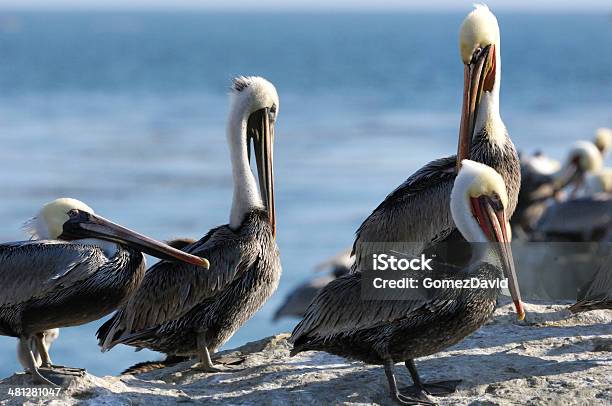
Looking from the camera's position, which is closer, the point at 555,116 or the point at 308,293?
the point at 308,293

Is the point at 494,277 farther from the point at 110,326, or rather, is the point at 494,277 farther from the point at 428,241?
the point at 110,326

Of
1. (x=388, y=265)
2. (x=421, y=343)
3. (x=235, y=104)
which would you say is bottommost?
(x=421, y=343)

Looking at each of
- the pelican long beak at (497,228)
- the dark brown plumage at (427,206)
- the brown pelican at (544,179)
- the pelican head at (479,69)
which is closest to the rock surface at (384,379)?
the pelican long beak at (497,228)

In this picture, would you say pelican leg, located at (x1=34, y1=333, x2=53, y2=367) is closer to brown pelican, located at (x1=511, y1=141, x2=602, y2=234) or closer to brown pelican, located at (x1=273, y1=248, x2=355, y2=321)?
brown pelican, located at (x1=273, y1=248, x2=355, y2=321)

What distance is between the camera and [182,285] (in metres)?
6.15

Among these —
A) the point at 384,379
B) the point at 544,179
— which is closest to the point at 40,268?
the point at 384,379

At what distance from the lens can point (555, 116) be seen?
36250 mm

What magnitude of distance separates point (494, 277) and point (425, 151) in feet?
66.0

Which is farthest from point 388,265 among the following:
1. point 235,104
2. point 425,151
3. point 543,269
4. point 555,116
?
point 555,116

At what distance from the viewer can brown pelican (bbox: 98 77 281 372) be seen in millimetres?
6145

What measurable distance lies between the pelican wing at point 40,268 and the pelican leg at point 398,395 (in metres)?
1.37

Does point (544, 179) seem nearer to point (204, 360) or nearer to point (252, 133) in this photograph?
point (252, 133)

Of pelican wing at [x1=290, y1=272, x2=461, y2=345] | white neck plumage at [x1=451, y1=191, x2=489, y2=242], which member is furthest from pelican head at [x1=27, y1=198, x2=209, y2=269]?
white neck plumage at [x1=451, y1=191, x2=489, y2=242]

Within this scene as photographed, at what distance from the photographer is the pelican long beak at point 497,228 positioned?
524 centimetres
